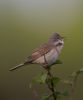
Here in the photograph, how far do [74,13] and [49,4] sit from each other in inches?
8.5

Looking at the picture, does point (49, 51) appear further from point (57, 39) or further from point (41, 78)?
point (41, 78)

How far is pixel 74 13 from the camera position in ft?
7.11

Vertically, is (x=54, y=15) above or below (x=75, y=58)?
above

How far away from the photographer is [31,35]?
2.22 meters

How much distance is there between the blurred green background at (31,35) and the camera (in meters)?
2.12

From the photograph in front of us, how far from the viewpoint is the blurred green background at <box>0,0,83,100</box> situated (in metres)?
2.12

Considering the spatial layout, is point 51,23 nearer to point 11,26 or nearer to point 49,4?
point 49,4

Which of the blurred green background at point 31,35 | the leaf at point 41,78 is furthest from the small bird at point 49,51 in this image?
the blurred green background at point 31,35

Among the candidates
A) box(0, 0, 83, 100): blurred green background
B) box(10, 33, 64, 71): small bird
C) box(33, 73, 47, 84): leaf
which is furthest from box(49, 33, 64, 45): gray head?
box(0, 0, 83, 100): blurred green background

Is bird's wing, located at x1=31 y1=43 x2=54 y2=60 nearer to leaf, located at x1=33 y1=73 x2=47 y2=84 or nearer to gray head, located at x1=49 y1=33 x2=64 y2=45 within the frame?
gray head, located at x1=49 y1=33 x2=64 y2=45

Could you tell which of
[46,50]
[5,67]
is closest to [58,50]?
[46,50]

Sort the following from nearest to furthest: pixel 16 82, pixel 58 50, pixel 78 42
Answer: pixel 58 50 < pixel 78 42 < pixel 16 82

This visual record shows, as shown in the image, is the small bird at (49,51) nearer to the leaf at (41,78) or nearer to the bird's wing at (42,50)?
the bird's wing at (42,50)

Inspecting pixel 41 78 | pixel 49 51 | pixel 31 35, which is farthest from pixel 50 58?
pixel 31 35
